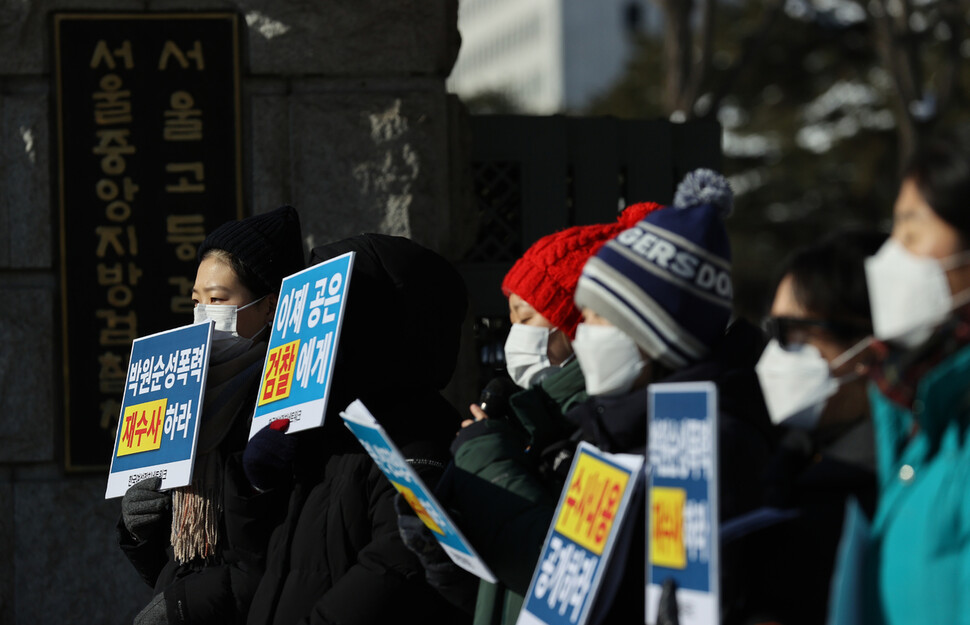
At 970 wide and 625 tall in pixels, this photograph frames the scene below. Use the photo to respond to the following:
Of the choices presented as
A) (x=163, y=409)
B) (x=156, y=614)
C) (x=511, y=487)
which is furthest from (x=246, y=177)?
(x=511, y=487)

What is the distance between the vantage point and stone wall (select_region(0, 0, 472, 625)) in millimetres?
5145

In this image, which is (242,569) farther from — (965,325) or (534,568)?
(965,325)

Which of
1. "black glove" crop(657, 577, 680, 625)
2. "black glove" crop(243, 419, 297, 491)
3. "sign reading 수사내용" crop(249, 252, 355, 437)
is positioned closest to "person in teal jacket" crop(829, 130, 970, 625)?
"black glove" crop(657, 577, 680, 625)

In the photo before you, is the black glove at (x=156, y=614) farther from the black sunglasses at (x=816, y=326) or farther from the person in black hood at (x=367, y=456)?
the black sunglasses at (x=816, y=326)

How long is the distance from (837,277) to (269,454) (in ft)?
4.75

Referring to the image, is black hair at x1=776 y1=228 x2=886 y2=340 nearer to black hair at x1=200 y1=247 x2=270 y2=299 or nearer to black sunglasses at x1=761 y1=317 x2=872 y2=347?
black sunglasses at x1=761 y1=317 x2=872 y2=347

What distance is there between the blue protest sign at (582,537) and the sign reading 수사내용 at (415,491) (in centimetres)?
14

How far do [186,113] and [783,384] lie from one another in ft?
11.2

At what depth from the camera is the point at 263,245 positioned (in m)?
3.60

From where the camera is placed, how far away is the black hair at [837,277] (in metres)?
2.28

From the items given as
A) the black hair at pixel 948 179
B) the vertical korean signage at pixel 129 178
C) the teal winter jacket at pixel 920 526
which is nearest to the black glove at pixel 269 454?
the teal winter jacket at pixel 920 526

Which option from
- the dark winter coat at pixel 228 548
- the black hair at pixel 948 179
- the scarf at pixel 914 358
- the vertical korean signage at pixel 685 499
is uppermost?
the black hair at pixel 948 179

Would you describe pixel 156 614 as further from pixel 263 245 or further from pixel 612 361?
pixel 612 361

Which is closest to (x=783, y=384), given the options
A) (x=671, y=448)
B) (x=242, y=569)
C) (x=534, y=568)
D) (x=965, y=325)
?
(x=671, y=448)
